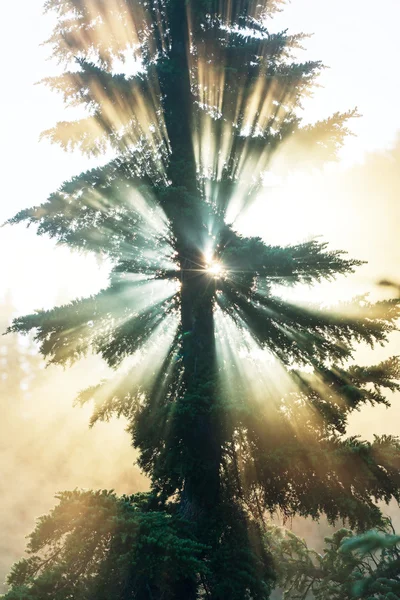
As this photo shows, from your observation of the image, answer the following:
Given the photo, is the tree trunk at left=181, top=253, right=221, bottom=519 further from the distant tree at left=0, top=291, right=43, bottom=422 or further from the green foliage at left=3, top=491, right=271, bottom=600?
the distant tree at left=0, top=291, right=43, bottom=422

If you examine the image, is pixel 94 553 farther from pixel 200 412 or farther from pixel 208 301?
pixel 208 301

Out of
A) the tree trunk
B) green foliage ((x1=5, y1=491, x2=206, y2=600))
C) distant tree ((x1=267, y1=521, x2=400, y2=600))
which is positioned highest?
the tree trunk

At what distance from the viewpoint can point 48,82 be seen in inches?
304

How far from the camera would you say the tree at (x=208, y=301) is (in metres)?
4.05

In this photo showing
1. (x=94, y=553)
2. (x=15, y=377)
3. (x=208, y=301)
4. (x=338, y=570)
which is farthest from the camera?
(x=15, y=377)

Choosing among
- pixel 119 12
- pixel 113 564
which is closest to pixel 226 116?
pixel 119 12

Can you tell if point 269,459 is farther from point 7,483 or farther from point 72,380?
point 72,380

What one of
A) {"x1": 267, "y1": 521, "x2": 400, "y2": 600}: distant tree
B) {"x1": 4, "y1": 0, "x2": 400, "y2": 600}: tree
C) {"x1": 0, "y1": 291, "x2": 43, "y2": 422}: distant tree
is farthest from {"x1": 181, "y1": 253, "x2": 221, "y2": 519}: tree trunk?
{"x1": 0, "y1": 291, "x2": 43, "y2": 422}: distant tree

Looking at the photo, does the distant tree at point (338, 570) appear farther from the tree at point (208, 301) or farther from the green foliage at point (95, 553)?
the green foliage at point (95, 553)

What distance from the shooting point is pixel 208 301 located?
→ 5.79 meters

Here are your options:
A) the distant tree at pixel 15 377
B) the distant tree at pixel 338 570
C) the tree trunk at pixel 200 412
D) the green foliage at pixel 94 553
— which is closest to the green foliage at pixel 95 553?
the green foliage at pixel 94 553

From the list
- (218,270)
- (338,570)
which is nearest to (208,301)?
(218,270)

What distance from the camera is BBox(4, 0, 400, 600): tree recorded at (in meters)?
4.05

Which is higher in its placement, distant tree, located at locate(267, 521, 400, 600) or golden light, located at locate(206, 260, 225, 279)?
golden light, located at locate(206, 260, 225, 279)
